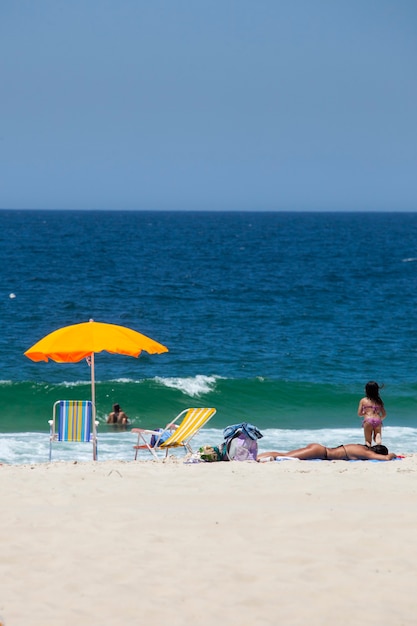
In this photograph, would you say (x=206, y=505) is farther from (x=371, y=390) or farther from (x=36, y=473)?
(x=371, y=390)

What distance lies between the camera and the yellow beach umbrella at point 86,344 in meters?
10.5

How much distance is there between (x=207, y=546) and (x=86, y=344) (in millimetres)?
4346

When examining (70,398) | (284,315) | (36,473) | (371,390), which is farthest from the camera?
(284,315)

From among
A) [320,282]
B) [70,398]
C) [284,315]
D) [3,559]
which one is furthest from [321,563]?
[320,282]

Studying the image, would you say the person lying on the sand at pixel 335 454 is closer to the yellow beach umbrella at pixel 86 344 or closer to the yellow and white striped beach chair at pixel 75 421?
the yellow beach umbrella at pixel 86 344

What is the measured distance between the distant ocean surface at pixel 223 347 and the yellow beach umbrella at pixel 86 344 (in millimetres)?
3119

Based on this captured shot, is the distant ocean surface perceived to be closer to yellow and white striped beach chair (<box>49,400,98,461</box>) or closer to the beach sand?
yellow and white striped beach chair (<box>49,400,98,461</box>)

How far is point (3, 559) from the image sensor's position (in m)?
6.39

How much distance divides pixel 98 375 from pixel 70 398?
6.71ft

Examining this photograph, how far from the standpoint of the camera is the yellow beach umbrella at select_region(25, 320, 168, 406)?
1048 cm

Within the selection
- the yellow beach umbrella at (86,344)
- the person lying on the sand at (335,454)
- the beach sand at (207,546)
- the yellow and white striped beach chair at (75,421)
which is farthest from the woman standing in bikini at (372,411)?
the yellow and white striped beach chair at (75,421)

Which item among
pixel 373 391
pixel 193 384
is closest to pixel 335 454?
pixel 373 391

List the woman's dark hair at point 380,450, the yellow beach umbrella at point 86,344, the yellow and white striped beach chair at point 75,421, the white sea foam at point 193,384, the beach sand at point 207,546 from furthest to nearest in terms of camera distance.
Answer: the white sea foam at point 193,384, the yellow and white striped beach chair at point 75,421, the yellow beach umbrella at point 86,344, the woman's dark hair at point 380,450, the beach sand at point 207,546

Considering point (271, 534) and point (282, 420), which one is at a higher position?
point (271, 534)
